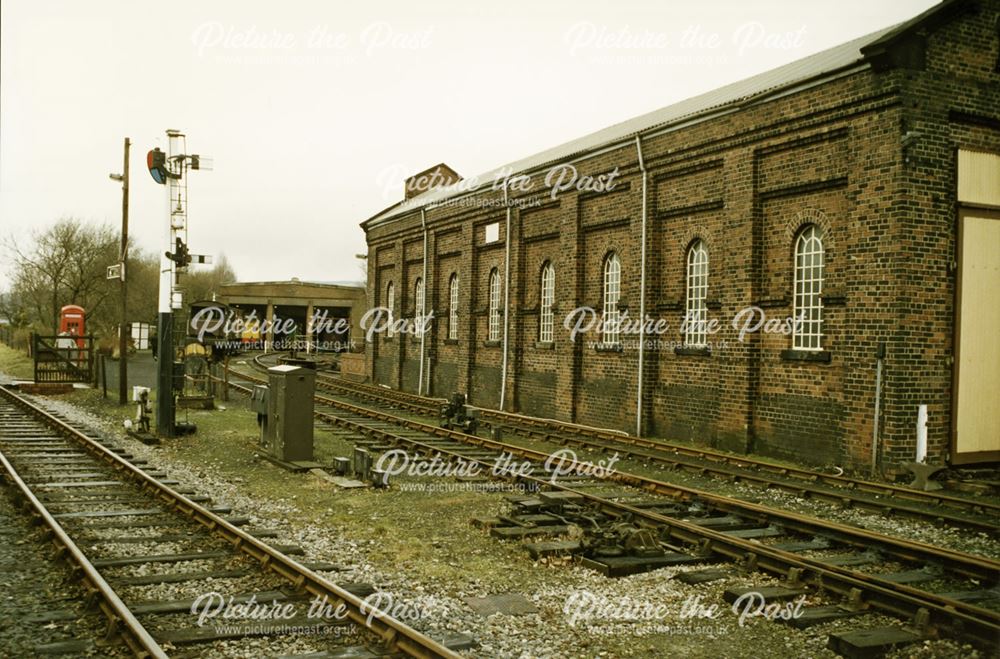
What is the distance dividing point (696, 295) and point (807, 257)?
2.92 meters

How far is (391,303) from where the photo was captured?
33094 millimetres

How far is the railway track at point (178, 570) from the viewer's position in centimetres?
553

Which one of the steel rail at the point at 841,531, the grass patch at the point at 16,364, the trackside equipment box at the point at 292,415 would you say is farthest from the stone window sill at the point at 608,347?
the grass patch at the point at 16,364

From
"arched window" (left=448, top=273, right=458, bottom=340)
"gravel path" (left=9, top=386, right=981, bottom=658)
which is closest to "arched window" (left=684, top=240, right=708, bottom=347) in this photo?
"gravel path" (left=9, top=386, right=981, bottom=658)

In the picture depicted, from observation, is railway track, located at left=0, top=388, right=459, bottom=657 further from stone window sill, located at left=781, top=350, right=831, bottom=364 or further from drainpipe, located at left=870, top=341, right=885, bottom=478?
stone window sill, located at left=781, top=350, right=831, bottom=364

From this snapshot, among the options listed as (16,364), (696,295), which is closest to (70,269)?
(16,364)

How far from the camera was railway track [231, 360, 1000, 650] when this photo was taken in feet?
19.8

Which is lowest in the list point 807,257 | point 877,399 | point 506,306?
point 877,399

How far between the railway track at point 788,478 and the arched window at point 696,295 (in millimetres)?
2377

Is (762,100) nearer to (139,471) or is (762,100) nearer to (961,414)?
(961,414)

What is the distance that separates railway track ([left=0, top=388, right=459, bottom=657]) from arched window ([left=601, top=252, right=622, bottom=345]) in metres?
10.8

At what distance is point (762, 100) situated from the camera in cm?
1479

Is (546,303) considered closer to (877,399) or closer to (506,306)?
(506,306)

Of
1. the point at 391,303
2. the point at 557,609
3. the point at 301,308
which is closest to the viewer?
the point at 557,609
